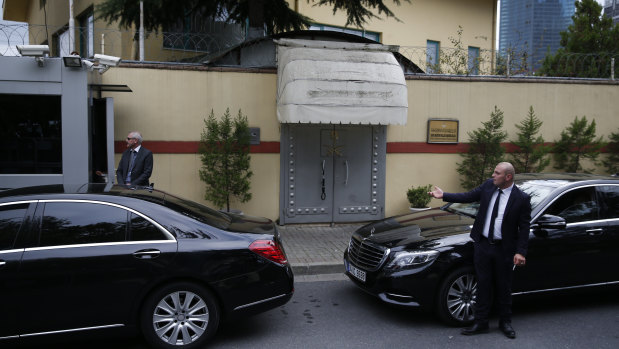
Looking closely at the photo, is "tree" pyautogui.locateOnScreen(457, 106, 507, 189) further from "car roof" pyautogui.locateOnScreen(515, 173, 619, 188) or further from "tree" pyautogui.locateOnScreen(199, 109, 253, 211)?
"tree" pyautogui.locateOnScreen(199, 109, 253, 211)

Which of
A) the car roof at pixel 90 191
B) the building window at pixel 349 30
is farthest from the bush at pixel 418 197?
the building window at pixel 349 30

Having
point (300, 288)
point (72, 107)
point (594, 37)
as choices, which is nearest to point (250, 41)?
point (72, 107)

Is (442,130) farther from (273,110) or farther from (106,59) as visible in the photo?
Result: (106,59)

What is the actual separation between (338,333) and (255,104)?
591 centimetres

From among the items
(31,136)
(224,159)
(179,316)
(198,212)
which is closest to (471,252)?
(198,212)

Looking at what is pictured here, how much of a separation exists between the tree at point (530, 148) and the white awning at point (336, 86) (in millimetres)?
3326

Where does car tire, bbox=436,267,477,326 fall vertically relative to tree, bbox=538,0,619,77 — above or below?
below

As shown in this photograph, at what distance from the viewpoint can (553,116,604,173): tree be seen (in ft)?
36.3

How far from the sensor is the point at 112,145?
8.47 metres

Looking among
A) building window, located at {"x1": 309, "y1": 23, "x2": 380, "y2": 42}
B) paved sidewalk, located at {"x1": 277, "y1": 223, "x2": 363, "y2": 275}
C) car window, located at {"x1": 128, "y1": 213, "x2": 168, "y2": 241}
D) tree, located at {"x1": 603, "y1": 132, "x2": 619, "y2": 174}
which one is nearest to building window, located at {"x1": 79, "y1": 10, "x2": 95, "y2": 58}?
building window, located at {"x1": 309, "y1": 23, "x2": 380, "y2": 42}

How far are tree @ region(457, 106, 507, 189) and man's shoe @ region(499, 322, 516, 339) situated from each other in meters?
6.10

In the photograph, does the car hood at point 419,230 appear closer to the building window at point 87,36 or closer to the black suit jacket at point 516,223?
the black suit jacket at point 516,223

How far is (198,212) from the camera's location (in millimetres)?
5004

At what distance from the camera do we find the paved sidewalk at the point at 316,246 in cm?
722
